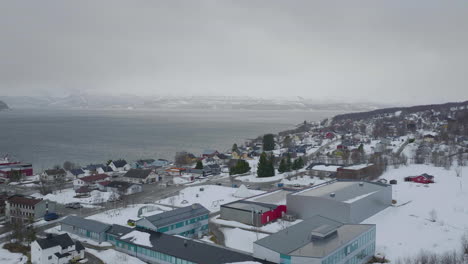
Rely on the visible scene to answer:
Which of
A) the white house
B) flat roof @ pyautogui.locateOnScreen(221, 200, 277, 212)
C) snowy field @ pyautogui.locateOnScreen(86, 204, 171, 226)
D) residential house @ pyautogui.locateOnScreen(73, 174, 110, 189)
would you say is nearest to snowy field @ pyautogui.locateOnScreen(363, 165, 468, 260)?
flat roof @ pyautogui.locateOnScreen(221, 200, 277, 212)

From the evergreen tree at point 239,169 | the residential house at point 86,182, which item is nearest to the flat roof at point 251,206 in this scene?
the residential house at point 86,182

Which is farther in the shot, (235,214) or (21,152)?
(21,152)

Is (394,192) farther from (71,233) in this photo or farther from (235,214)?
(71,233)

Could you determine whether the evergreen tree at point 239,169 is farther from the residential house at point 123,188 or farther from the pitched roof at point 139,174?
the residential house at point 123,188

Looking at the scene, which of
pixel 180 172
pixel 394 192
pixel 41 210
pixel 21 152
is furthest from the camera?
pixel 21 152

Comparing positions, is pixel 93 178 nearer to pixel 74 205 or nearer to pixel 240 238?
pixel 74 205

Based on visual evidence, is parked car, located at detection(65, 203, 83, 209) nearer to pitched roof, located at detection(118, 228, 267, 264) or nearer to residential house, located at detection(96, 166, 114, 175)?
pitched roof, located at detection(118, 228, 267, 264)

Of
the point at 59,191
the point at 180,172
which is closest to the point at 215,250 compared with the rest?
the point at 59,191
